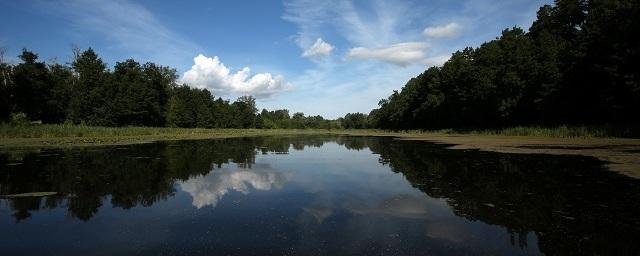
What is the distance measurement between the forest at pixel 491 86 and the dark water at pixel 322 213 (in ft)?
89.0

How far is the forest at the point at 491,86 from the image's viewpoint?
116 ft

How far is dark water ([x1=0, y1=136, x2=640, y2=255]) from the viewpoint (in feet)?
18.6

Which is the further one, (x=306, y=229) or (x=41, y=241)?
(x=306, y=229)

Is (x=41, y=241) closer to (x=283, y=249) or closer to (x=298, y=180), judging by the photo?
(x=283, y=249)

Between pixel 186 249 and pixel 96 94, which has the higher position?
pixel 96 94

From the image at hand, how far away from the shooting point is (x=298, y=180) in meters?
12.6

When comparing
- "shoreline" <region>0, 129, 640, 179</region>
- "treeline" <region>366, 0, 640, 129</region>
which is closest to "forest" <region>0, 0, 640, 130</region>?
"treeline" <region>366, 0, 640, 129</region>

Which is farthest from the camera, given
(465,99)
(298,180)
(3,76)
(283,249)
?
(465,99)

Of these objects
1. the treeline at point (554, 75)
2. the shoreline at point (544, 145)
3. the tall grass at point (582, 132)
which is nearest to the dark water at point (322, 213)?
the shoreline at point (544, 145)

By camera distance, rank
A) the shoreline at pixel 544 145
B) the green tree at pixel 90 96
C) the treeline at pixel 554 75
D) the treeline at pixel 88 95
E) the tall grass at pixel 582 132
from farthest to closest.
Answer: the green tree at pixel 90 96
the treeline at pixel 88 95
the treeline at pixel 554 75
the tall grass at pixel 582 132
the shoreline at pixel 544 145

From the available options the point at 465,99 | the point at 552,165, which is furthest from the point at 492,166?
the point at 465,99

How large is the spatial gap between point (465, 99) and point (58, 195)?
6248 cm

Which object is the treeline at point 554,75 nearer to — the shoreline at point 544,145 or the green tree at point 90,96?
the shoreline at point 544,145

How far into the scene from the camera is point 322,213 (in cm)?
790
